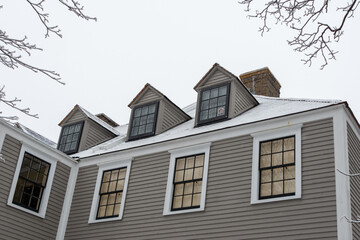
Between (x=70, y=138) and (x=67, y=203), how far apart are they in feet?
11.3

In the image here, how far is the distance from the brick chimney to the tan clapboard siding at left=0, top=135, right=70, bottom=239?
7880 millimetres

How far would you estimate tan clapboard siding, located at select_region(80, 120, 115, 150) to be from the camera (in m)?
18.2

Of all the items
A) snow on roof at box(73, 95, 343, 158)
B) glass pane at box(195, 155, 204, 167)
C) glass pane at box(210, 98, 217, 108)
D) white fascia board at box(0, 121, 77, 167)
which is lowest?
glass pane at box(195, 155, 204, 167)

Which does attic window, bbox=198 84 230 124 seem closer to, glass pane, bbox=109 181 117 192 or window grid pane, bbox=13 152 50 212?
glass pane, bbox=109 181 117 192

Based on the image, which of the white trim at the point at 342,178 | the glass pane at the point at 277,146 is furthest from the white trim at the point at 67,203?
the white trim at the point at 342,178

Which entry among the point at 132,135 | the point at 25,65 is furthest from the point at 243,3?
the point at 132,135

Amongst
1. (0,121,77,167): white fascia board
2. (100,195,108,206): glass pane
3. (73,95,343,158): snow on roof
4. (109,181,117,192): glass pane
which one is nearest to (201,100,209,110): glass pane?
(73,95,343,158): snow on roof

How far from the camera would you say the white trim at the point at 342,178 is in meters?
10.3

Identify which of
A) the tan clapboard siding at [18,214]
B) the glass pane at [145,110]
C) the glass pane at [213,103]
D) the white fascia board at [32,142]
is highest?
the glass pane at [145,110]

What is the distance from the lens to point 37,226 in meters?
14.6

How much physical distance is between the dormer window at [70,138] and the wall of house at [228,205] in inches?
105

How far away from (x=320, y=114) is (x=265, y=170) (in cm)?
194

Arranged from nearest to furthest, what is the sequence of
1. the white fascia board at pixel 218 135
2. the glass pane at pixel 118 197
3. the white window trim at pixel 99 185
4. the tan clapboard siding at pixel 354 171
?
1. the tan clapboard siding at pixel 354 171
2. the white fascia board at pixel 218 135
3. the white window trim at pixel 99 185
4. the glass pane at pixel 118 197

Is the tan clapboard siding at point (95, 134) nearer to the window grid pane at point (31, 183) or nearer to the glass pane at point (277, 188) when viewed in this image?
the window grid pane at point (31, 183)
